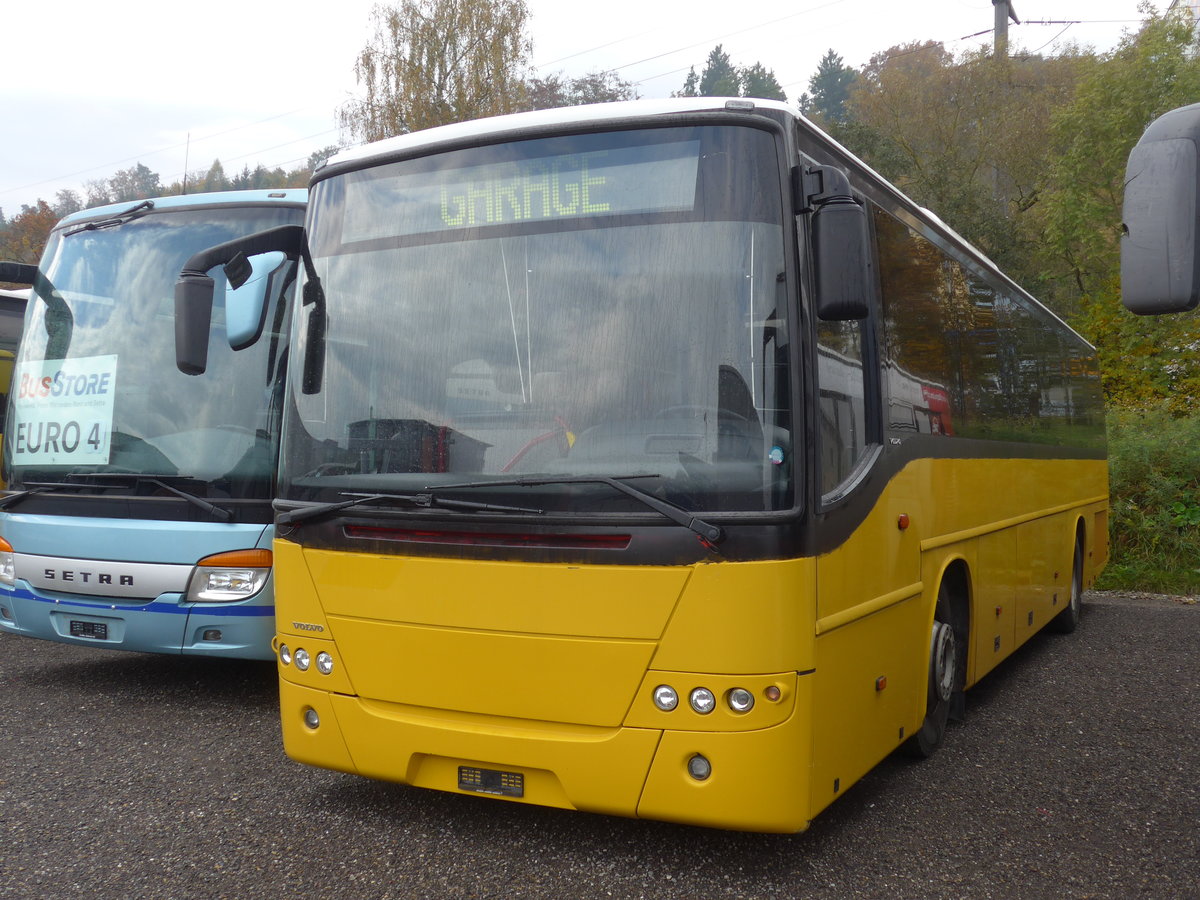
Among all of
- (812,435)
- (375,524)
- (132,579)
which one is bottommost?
(132,579)

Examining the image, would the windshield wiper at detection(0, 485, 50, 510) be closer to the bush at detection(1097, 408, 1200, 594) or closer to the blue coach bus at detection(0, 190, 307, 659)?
the blue coach bus at detection(0, 190, 307, 659)

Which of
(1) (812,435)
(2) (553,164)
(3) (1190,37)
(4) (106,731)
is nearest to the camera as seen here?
(1) (812,435)

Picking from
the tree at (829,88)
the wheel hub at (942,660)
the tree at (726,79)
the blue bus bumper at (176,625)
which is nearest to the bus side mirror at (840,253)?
the wheel hub at (942,660)

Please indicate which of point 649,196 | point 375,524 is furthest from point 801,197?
→ point 375,524

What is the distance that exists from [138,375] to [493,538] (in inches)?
139

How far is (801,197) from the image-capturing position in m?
3.98

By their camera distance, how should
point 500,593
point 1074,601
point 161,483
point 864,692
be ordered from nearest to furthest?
1. point 500,593
2. point 864,692
3. point 161,483
4. point 1074,601

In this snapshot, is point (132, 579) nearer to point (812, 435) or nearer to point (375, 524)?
point (375, 524)

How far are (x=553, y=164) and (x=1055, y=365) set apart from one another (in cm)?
647

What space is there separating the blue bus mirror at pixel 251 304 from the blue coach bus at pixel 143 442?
1cm

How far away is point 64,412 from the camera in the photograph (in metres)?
6.80

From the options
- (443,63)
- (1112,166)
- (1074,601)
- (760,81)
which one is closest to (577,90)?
(443,63)

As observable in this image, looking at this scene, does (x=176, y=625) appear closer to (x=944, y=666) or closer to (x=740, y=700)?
(x=740, y=700)

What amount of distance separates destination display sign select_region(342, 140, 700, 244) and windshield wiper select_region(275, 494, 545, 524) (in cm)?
104
